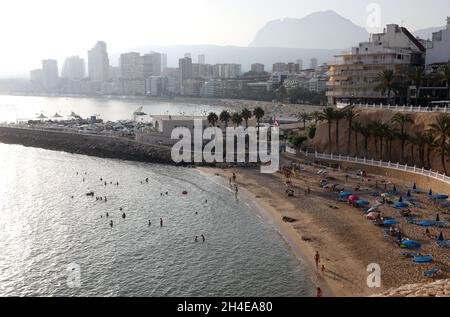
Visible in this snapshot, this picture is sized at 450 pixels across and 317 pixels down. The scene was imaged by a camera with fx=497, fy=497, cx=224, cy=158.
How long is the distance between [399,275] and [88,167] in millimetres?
53755

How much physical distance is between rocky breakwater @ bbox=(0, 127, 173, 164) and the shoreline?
22314 millimetres

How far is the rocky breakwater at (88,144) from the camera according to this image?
78.9 m

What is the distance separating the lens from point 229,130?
80938 millimetres

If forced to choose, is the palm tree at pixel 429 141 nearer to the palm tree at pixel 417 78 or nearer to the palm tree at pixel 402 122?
the palm tree at pixel 402 122

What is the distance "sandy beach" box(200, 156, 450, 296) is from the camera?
97.4 ft

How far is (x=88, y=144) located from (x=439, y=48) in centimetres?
6084

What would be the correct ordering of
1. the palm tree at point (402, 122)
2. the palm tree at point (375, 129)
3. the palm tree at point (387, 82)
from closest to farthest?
1. the palm tree at point (402, 122)
2. the palm tree at point (375, 129)
3. the palm tree at point (387, 82)

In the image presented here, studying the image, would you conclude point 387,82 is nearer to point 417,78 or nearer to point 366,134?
point 417,78

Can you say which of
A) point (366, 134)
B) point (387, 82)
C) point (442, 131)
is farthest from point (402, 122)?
point (387, 82)

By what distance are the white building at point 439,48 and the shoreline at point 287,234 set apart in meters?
38.6

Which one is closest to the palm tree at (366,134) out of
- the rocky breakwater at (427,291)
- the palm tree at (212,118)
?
the palm tree at (212,118)

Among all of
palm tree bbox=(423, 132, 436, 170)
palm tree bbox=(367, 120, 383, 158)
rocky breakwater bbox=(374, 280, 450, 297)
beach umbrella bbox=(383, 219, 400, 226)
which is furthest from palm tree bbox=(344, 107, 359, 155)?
rocky breakwater bbox=(374, 280, 450, 297)

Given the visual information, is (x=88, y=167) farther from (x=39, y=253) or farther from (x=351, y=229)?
(x=351, y=229)
